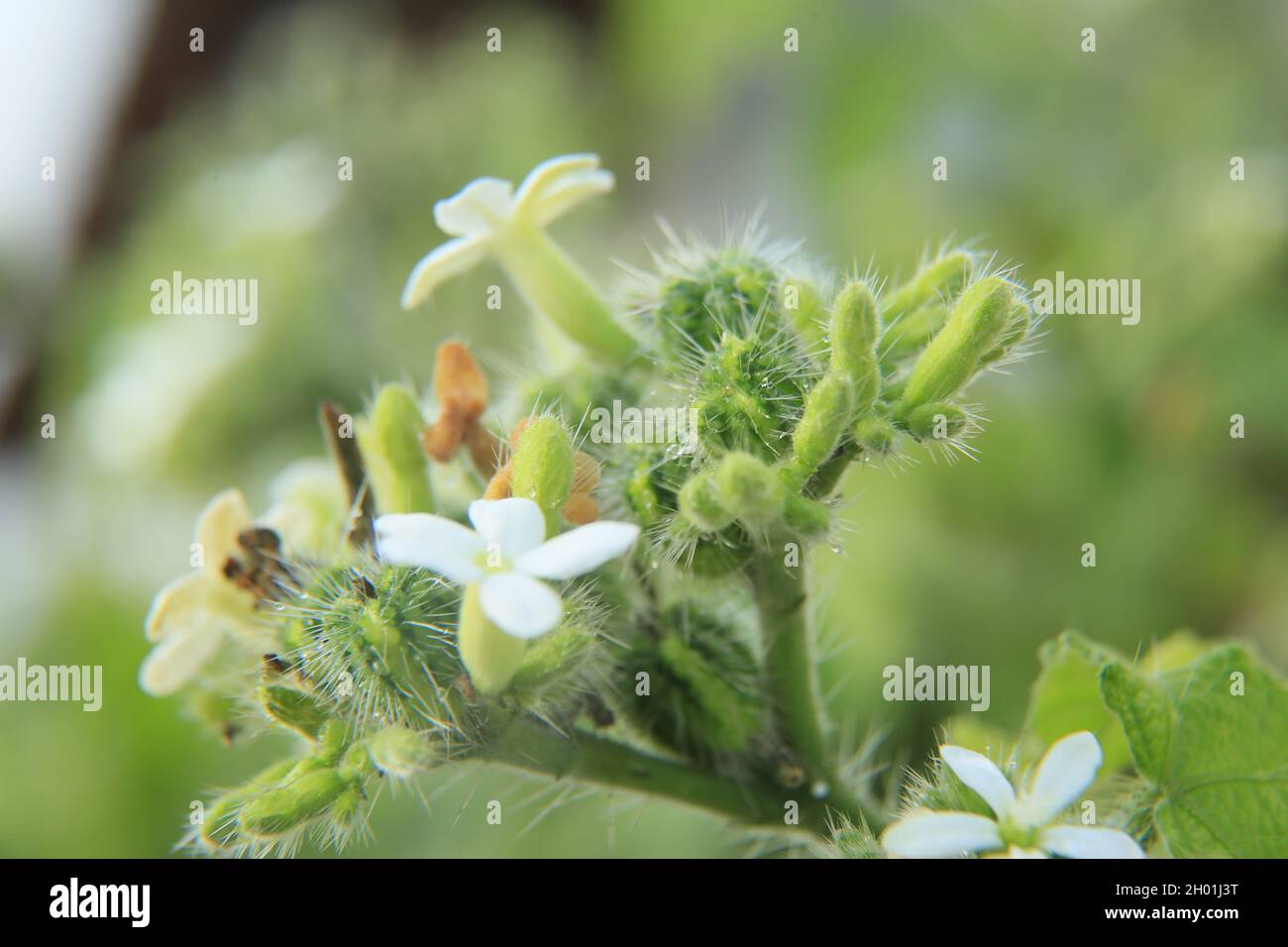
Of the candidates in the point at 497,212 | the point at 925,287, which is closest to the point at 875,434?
the point at 925,287

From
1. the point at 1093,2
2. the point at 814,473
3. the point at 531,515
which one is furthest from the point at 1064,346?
the point at 531,515

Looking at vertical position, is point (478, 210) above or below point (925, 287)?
above

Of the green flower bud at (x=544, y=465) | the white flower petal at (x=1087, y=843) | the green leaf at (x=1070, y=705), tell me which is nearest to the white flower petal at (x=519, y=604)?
the green flower bud at (x=544, y=465)

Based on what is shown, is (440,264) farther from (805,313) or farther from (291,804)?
(291,804)

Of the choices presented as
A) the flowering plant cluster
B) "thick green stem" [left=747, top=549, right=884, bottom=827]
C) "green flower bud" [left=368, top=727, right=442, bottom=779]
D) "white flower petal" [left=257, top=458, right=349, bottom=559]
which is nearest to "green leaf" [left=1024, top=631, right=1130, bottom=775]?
the flowering plant cluster

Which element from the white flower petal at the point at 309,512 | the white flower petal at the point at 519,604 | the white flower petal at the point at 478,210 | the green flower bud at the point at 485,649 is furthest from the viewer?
the white flower petal at the point at 309,512

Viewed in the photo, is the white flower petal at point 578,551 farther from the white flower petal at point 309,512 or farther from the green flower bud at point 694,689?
the white flower petal at point 309,512
